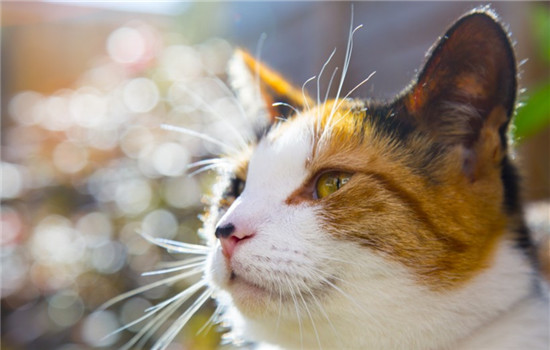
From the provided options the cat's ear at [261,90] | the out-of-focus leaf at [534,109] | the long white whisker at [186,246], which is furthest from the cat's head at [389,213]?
the out-of-focus leaf at [534,109]

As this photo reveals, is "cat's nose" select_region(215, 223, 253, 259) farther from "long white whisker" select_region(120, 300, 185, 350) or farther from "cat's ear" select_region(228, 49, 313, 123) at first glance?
"cat's ear" select_region(228, 49, 313, 123)

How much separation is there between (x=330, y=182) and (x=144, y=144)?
135 centimetres

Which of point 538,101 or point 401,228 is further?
point 538,101

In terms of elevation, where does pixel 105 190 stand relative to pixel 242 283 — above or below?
above

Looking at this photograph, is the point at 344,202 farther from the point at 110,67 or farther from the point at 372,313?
the point at 110,67

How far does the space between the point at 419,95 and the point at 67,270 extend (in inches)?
57.2

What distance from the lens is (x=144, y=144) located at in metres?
2.10

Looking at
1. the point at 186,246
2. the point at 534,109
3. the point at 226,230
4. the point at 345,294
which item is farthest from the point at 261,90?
the point at 534,109

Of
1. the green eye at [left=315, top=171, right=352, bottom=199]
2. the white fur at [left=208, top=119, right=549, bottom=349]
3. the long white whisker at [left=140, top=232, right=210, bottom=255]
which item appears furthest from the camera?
the long white whisker at [left=140, top=232, right=210, bottom=255]

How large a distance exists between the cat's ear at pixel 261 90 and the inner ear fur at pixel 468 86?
34cm

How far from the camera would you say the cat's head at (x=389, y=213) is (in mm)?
795

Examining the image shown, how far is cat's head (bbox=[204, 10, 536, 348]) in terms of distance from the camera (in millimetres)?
795

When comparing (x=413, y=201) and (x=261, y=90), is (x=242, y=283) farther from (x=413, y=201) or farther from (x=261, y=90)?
(x=261, y=90)

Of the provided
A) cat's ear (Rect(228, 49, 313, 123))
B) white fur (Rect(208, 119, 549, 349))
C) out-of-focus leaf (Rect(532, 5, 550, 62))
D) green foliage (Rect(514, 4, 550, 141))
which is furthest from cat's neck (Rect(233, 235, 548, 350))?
out-of-focus leaf (Rect(532, 5, 550, 62))
